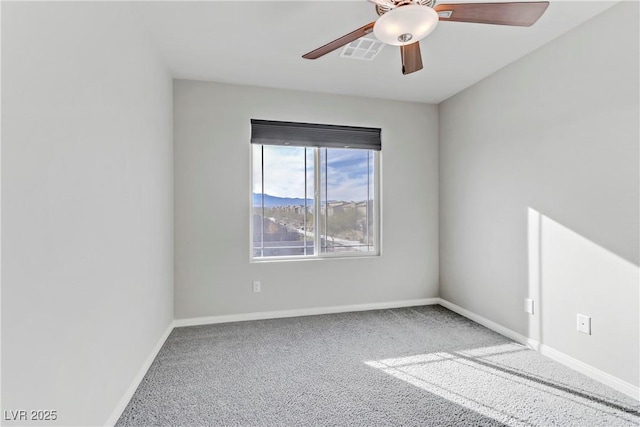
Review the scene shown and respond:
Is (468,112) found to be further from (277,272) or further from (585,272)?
(277,272)

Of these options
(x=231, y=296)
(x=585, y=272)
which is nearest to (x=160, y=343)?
(x=231, y=296)

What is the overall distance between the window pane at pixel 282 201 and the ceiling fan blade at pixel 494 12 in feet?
7.32

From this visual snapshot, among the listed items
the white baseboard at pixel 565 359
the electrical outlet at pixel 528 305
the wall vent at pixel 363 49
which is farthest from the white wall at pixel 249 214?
the electrical outlet at pixel 528 305

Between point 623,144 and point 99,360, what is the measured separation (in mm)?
3228

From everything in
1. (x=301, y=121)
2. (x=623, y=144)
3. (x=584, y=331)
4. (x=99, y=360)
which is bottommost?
(x=584, y=331)

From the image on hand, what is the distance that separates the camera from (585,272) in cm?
232

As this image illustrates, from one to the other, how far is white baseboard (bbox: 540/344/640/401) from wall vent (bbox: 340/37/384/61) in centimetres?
272

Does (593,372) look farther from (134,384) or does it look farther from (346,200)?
(134,384)

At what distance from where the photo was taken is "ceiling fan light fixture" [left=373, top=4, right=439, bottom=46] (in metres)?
1.52

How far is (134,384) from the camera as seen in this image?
209 centimetres

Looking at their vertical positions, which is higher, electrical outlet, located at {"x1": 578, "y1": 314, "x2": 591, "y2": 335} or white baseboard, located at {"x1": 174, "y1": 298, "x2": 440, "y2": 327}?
electrical outlet, located at {"x1": 578, "y1": 314, "x2": 591, "y2": 335}

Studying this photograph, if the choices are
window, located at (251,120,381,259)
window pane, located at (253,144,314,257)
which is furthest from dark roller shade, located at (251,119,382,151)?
window pane, located at (253,144,314,257)

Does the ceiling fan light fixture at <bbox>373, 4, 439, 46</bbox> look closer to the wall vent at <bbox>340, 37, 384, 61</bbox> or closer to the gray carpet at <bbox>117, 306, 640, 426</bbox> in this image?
the wall vent at <bbox>340, 37, 384, 61</bbox>

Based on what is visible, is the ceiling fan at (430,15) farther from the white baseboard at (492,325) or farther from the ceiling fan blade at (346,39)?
the white baseboard at (492,325)
